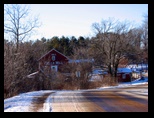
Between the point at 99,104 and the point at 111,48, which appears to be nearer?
the point at 99,104

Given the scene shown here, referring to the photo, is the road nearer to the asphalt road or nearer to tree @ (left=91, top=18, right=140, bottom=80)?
the asphalt road

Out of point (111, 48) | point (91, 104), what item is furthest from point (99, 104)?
point (111, 48)

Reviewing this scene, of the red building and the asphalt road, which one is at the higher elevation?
the asphalt road

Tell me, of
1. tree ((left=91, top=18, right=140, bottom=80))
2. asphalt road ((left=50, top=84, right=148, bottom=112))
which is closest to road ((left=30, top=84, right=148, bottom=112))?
asphalt road ((left=50, top=84, right=148, bottom=112))

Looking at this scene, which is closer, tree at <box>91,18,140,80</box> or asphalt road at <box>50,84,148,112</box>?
asphalt road at <box>50,84,148,112</box>

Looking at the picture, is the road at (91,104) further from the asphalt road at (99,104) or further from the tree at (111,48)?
the tree at (111,48)

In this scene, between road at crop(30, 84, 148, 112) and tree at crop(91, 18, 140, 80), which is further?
tree at crop(91, 18, 140, 80)

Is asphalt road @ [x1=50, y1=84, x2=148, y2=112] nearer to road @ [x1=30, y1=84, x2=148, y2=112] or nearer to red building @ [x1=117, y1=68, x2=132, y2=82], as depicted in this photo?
road @ [x1=30, y1=84, x2=148, y2=112]

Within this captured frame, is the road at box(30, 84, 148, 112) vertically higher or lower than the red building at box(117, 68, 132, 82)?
higher

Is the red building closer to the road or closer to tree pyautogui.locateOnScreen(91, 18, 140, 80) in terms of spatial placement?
tree pyautogui.locateOnScreen(91, 18, 140, 80)

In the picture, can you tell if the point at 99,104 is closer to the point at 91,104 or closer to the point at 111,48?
the point at 91,104

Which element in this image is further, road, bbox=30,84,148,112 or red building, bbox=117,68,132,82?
red building, bbox=117,68,132,82

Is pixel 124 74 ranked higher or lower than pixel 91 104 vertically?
lower

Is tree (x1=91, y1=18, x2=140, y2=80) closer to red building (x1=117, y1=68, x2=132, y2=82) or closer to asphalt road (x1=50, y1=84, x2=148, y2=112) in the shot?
red building (x1=117, y1=68, x2=132, y2=82)
